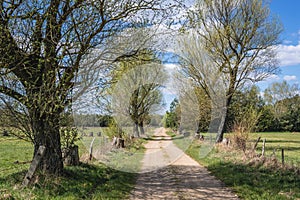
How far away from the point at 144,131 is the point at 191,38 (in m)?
11.3

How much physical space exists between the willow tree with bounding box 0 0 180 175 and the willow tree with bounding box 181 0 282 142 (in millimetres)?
15555

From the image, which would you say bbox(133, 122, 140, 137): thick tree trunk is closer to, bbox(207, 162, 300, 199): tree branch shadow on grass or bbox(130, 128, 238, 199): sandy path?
bbox(130, 128, 238, 199): sandy path

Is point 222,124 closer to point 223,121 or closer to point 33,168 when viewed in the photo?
point 223,121

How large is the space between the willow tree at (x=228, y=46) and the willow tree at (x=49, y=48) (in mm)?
15555

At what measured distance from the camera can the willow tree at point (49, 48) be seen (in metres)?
6.44

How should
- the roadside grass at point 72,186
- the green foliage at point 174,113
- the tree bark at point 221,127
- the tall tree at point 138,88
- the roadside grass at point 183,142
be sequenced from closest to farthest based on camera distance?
the roadside grass at point 72,186, the tall tree at point 138,88, the tree bark at point 221,127, the roadside grass at point 183,142, the green foliage at point 174,113

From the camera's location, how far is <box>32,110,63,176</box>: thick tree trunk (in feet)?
24.8

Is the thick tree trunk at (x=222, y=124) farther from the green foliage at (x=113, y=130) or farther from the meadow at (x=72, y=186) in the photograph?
the meadow at (x=72, y=186)

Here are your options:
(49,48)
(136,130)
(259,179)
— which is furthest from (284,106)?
(49,48)

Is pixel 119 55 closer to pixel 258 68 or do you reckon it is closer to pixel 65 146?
pixel 65 146

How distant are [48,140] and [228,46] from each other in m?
18.3

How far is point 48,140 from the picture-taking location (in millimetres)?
7832

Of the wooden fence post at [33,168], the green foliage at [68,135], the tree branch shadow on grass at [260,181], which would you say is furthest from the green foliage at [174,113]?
the wooden fence post at [33,168]

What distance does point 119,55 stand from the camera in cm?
880
